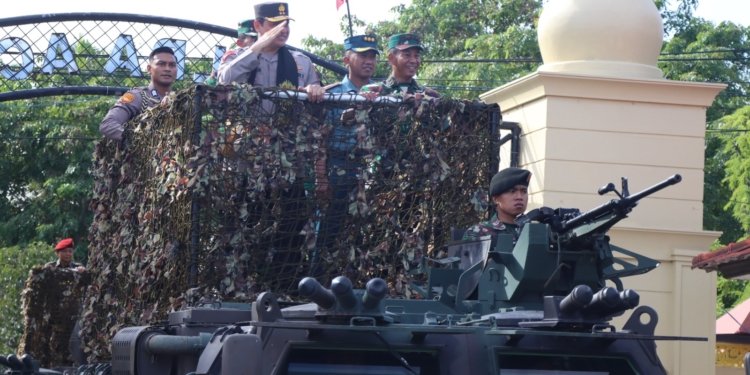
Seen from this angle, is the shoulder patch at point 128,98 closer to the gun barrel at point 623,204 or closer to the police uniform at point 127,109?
the police uniform at point 127,109

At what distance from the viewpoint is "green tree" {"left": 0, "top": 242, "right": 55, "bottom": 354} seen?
62.1ft

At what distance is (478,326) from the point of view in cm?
614

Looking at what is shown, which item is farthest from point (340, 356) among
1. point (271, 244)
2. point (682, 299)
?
point (682, 299)

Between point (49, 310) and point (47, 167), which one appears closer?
point (49, 310)

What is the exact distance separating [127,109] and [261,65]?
3.66 ft

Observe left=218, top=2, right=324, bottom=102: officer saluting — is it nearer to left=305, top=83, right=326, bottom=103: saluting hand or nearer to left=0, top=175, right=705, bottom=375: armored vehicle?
left=305, top=83, right=326, bottom=103: saluting hand

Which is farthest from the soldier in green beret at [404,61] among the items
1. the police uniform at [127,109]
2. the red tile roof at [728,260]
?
the red tile roof at [728,260]

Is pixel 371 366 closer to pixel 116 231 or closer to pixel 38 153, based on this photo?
pixel 116 231

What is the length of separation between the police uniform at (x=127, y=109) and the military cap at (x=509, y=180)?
2.53 meters

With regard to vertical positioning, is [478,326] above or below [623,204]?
below

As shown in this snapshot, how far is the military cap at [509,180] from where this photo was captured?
779cm

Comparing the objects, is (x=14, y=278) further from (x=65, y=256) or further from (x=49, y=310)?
(x=49, y=310)

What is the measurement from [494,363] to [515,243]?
1.16 metres

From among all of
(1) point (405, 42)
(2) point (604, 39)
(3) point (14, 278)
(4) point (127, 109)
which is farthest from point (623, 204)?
(3) point (14, 278)
